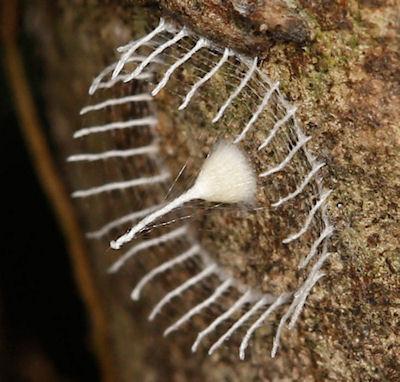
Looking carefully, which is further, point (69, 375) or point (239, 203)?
point (69, 375)

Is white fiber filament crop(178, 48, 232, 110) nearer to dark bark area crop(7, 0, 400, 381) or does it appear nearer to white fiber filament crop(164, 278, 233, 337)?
dark bark area crop(7, 0, 400, 381)

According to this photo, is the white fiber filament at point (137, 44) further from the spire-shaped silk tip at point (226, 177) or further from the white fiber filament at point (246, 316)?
the white fiber filament at point (246, 316)

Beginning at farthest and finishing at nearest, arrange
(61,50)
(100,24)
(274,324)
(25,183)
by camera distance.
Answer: (25,183)
(61,50)
(100,24)
(274,324)

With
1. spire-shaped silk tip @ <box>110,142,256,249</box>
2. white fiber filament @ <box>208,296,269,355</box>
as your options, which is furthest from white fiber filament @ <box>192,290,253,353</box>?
spire-shaped silk tip @ <box>110,142,256,249</box>

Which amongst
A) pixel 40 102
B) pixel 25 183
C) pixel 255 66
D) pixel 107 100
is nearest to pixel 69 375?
pixel 25 183

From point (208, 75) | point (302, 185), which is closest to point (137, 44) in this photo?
point (208, 75)

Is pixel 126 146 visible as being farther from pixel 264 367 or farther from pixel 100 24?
pixel 264 367

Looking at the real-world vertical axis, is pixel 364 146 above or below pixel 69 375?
above
